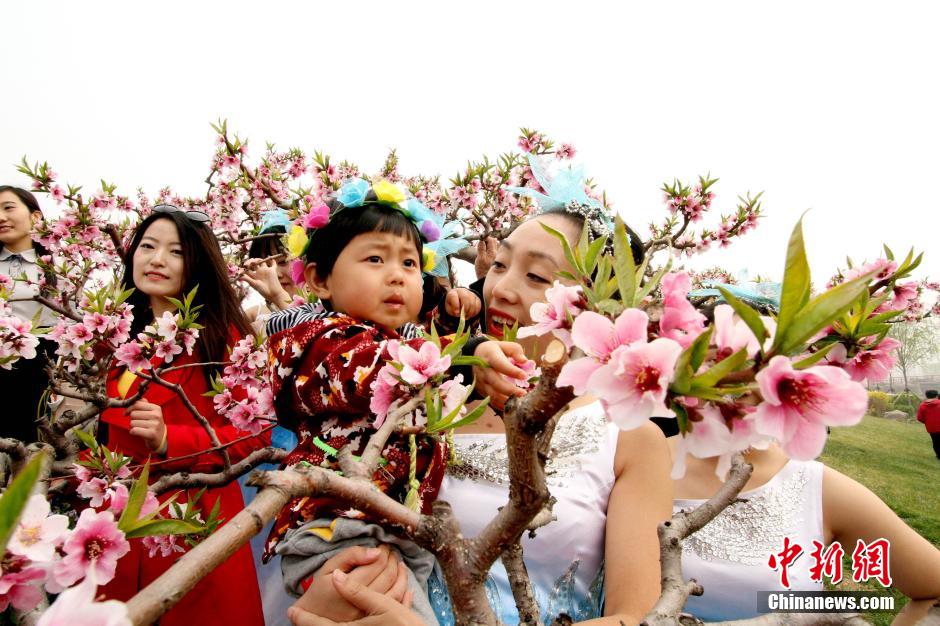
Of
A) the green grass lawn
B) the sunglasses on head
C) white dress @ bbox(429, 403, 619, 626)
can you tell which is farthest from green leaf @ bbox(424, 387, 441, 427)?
the sunglasses on head

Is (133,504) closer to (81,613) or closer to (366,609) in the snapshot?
(81,613)

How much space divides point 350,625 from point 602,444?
1.11m

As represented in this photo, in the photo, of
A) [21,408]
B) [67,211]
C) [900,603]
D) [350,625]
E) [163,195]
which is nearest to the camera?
[350,625]

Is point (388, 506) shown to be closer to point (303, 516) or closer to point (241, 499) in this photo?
point (303, 516)

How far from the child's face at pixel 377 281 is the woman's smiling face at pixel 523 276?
28cm

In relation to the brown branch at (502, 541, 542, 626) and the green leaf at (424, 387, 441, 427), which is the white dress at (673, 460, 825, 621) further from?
the green leaf at (424, 387, 441, 427)

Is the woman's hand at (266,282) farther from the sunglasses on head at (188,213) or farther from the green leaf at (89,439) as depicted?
the green leaf at (89,439)

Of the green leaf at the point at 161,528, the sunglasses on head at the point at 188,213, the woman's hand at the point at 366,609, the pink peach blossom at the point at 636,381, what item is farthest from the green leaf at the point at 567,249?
the sunglasses on head at the point at 188,213

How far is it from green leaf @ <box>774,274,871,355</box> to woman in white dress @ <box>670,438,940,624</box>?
160cm

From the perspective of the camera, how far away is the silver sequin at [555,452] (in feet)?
5.75

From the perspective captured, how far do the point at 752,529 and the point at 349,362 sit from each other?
175 cm

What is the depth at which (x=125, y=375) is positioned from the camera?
2.54 m

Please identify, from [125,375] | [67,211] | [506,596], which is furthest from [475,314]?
[67,211]

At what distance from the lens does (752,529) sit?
2027 millimetres
